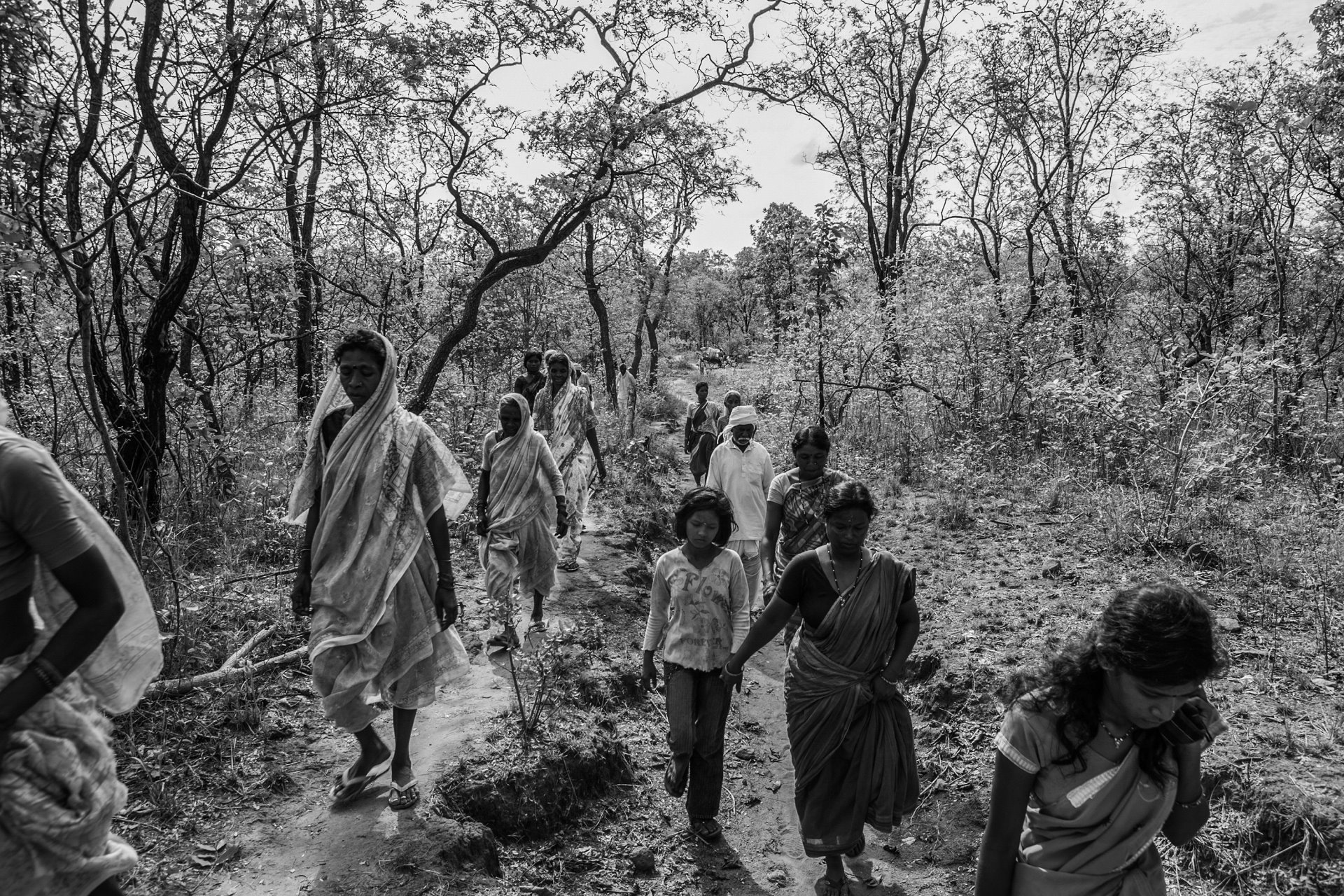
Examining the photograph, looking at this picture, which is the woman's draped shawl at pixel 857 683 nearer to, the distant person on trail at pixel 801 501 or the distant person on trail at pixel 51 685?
the distant person on trail at pixel 801 501

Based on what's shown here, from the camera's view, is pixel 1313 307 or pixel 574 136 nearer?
pixel 574 136

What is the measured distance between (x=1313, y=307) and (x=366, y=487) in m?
13.9

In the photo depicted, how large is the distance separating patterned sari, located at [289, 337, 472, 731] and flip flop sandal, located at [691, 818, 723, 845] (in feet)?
4.77

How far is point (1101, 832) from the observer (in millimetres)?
1822

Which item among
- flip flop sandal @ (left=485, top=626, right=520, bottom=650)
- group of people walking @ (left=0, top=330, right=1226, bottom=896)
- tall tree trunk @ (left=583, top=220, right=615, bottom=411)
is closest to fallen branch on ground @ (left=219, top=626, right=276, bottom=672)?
group of people walking @ (left=0, top=330, right=1226, bottom=896)

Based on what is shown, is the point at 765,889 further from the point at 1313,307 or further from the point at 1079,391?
the point at 1313,307

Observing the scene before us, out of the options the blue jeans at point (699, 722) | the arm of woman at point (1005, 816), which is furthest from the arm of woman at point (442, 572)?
the arm of woman at point (1005, 816)

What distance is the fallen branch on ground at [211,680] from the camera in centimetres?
410

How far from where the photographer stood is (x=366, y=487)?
3.49 metres

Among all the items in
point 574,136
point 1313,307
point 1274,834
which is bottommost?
point 1274,834

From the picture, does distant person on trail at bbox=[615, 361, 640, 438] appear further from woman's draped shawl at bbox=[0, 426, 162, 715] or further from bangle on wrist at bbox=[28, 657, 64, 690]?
bangle on wrist at bbox=[28, 657, 64, 690]

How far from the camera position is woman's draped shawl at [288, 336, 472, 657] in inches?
135

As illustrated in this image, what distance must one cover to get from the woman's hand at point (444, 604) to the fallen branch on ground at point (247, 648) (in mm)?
1570

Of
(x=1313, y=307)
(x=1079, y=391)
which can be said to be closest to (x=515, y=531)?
(x=1079, y=391)
